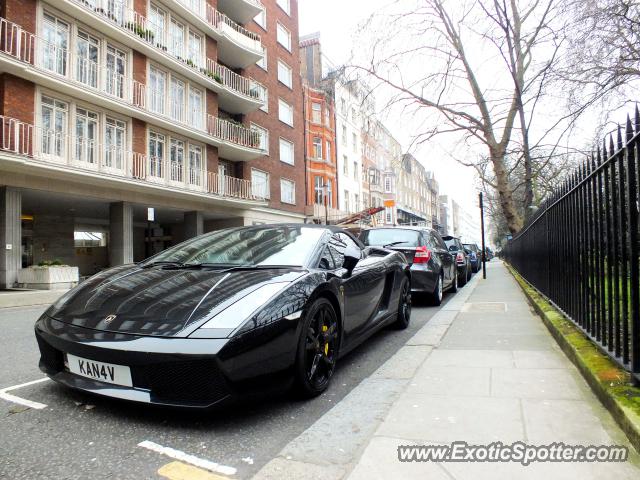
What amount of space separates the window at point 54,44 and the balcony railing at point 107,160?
2225 mm

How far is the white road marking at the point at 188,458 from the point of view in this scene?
2.14 metres

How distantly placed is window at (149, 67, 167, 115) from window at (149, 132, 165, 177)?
1101 mm

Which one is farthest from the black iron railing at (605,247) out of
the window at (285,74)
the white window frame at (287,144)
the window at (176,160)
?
the window at (285,74)

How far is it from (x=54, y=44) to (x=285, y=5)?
19153 mm

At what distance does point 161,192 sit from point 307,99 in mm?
19270

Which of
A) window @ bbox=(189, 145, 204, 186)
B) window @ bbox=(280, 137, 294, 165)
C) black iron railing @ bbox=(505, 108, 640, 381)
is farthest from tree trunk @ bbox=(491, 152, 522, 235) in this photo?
window @ bbox=(280, 137, 294, 165)

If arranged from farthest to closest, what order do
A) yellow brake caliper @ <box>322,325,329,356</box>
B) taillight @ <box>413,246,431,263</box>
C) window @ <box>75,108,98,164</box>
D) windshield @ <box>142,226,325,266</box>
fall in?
window @ <box>75,108,98,164</box> → taillight @ <box>413,246,431,263</box> → windshield @ <box>142,226,325,266</box> → yellow brake caliper @ <box>322,325,329,356</box>

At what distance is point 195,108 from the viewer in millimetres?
20953

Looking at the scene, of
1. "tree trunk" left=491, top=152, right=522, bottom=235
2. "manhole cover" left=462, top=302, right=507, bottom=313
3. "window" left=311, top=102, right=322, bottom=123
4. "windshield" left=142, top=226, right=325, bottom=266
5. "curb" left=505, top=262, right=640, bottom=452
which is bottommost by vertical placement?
"manhole cover" left=462, top=302, right=507, bottom=313

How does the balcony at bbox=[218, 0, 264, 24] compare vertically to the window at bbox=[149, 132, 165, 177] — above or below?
above

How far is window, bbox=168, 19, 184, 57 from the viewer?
1956 centimetres

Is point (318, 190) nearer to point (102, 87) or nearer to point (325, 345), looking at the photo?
point (102, 87)

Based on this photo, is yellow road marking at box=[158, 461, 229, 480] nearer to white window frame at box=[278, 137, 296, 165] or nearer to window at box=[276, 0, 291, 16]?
white window frame at box=[278, 137, 296, 165]

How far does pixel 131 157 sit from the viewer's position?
1697cm
